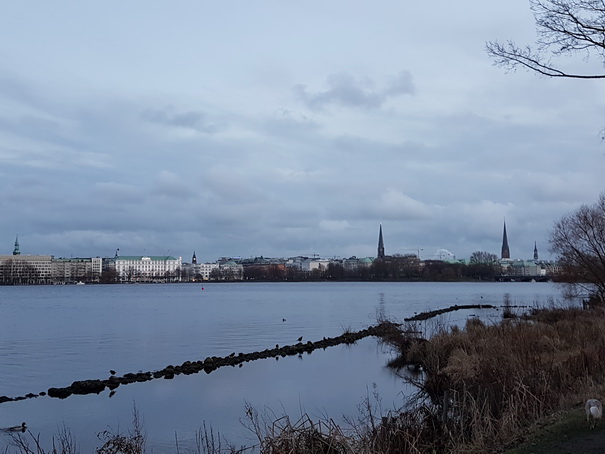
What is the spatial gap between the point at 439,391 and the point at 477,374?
1.82 m

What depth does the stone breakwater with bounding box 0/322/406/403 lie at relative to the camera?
2508 cm

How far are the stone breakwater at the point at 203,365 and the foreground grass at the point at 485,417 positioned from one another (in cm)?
874

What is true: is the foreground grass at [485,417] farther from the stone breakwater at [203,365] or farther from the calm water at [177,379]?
the stone breakwater at [203,365]

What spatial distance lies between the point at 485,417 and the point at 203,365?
831 inches

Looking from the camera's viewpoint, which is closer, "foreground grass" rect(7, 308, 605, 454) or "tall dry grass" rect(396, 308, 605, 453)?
"foreground grass" rect(7, 308, 605, 454)

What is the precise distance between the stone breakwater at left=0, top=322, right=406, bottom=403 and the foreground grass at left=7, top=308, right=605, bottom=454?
344 inches

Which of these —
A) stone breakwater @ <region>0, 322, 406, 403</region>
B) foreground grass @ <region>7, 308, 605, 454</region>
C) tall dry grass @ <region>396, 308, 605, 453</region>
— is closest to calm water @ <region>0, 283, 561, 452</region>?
stone breakwater @ <region>0, 322, 406, 403</region>

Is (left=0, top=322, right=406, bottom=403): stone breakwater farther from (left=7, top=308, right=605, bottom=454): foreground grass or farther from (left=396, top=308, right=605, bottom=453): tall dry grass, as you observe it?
(left=396, top=308, right=605, bottom=453): tall dry grass

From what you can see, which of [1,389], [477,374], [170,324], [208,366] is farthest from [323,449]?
[170,324]

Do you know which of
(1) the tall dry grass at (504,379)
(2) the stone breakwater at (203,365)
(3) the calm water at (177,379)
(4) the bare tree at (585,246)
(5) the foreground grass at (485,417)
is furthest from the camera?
(4) the bare tree at (585,246)

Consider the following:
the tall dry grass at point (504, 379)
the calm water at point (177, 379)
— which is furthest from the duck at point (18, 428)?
the tall dry grass at point (504, 379)

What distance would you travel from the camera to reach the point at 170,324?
56.9 m

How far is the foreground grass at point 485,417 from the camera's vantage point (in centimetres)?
1084

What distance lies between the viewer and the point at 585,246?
189 ft
